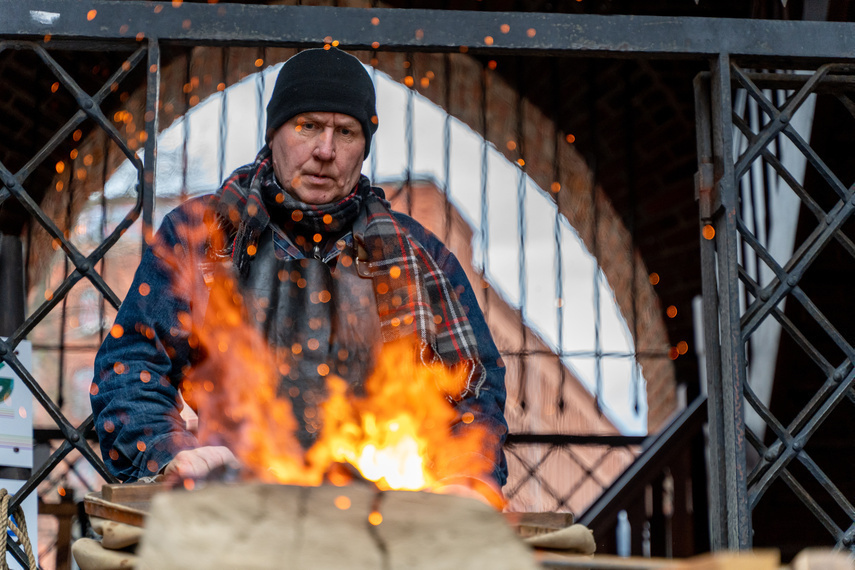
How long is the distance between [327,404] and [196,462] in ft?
1.72

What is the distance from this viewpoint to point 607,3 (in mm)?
5879

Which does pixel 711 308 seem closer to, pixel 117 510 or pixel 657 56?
pixel 657 56

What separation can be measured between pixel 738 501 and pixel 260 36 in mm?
1976

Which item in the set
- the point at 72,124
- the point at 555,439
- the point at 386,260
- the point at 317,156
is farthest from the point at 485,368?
the point at 555,439

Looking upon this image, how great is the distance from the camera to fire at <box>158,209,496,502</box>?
2.36 m

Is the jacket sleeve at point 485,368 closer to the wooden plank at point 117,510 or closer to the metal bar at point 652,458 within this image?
the wooden plank at point 117,510

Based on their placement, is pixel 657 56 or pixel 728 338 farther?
pixel 657 56

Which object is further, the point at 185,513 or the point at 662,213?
the point at 662,213

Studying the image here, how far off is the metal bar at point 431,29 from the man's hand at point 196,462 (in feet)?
4.65

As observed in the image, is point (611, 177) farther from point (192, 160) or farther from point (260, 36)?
point (260, 36)

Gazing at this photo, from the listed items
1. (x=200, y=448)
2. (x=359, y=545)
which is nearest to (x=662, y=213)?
(x=200, y=448)

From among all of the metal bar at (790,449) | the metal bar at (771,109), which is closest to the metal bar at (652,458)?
the metal bar at (790,449)

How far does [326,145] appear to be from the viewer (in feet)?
8.60

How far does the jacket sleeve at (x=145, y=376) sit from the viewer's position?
222cm
